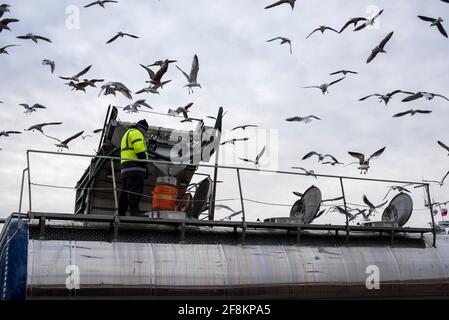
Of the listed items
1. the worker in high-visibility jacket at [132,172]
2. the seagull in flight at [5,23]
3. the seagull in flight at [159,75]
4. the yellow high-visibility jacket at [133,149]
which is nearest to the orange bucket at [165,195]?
the worker in high-visibility jacket at [132,172]

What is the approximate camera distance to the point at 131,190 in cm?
1350

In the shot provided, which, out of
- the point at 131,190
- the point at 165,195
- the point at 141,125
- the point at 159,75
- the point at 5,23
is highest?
the point at 5,23

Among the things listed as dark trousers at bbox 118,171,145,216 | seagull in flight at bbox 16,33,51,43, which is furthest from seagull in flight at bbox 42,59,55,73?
dark trousers at bbox 118,171,145,216

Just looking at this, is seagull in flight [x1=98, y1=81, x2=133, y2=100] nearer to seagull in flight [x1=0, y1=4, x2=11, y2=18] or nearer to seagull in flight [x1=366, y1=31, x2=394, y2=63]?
seagull in flight [x1=0, y1=4, x2=11, y2=18]

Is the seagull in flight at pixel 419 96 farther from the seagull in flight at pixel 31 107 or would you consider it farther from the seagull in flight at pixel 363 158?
the seagull in flight at pixel 31 107

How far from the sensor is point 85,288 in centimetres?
1127

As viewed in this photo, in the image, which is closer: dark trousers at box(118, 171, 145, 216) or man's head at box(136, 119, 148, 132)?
dark trousers at box(118, 171, 145, 216)

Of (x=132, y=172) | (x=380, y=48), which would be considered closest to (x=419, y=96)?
(x=380, y=48)

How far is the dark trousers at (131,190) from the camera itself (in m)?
13.4

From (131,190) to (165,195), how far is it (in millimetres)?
787

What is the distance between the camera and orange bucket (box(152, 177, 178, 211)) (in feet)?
44.5

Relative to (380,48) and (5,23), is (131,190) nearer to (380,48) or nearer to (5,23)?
(5,23)

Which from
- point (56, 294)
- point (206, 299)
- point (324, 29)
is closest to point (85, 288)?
point (56, 294)

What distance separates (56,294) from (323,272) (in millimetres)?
5839
